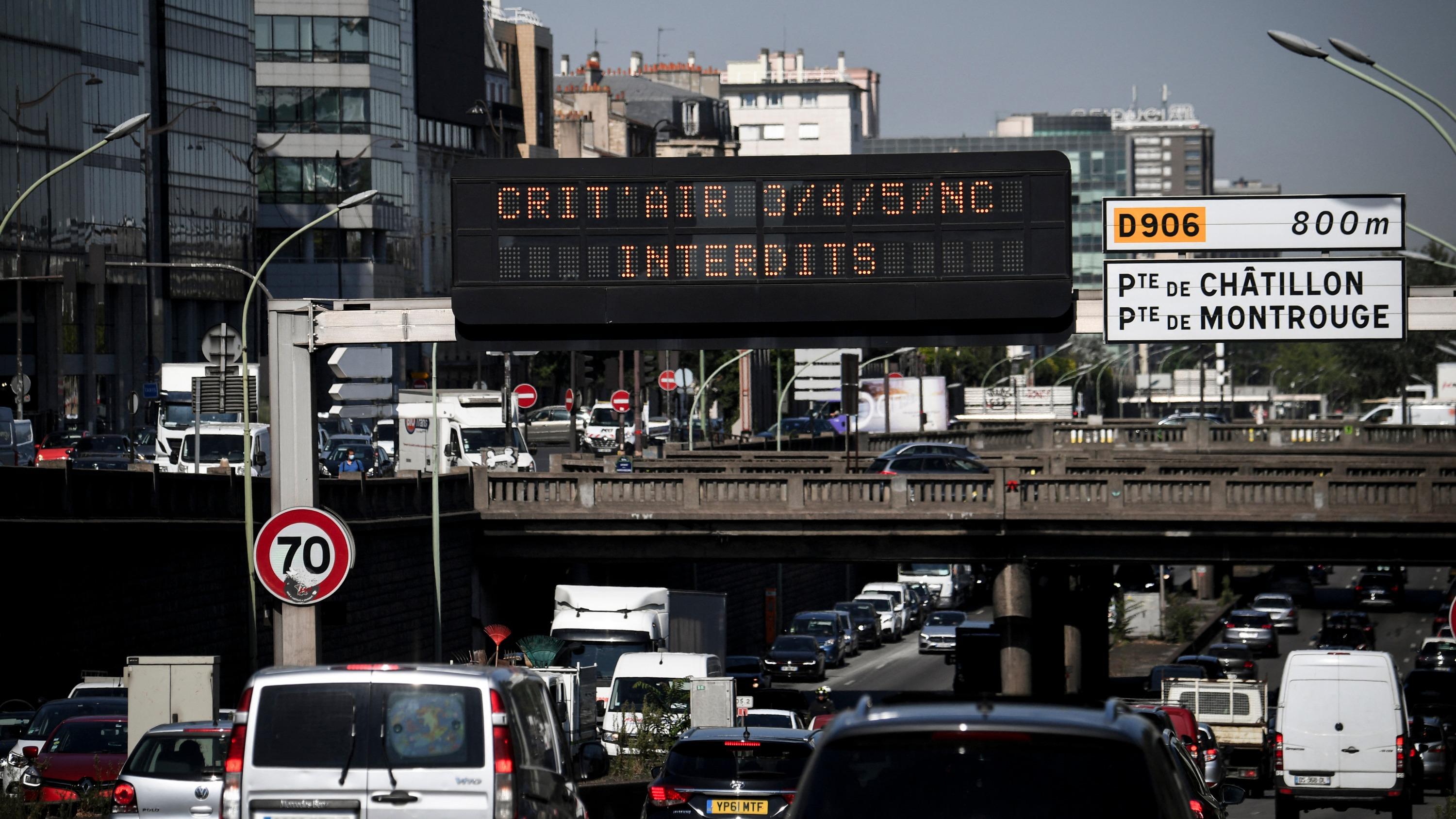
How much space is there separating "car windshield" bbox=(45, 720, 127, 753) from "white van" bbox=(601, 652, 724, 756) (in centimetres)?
1333

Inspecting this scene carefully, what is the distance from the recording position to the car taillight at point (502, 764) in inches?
395

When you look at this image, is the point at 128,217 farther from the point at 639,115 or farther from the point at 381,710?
the point at 639,115

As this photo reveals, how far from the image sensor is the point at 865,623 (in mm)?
66438

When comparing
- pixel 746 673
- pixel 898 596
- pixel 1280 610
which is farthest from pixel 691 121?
pixel 746 673

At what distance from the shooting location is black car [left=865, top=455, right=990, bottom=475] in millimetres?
54969

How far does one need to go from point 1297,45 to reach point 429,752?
13.1 m

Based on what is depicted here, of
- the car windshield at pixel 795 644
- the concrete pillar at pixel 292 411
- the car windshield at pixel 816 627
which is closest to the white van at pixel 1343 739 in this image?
the concrete pillar at pixel 292 411

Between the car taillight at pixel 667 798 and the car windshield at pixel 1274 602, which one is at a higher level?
the car taillight at pixel 667 798

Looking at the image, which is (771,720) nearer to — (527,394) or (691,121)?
(527,394)

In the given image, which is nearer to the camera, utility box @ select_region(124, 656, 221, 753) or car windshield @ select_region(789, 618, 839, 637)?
utility box @ select_region(124, 656, 221, 753)

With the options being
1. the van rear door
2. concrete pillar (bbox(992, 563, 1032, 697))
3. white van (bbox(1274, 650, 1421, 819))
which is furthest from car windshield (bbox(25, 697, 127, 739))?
concrete pillar (bbox(992, 563, 1032, 697))

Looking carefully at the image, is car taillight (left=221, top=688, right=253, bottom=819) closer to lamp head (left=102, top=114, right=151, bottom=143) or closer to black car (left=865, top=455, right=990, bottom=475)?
lamp head (left=102, top=114, right=151, bottom=143)

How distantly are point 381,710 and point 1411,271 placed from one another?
453ft

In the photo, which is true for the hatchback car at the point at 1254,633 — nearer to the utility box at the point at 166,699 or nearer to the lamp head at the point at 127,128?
the lamp head at the point at 127,128
